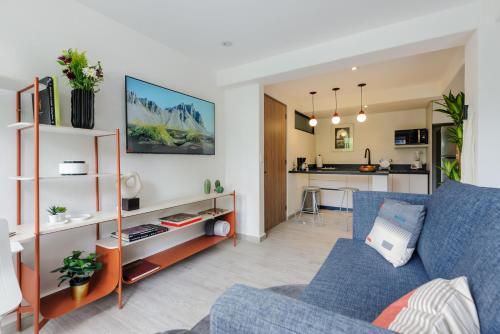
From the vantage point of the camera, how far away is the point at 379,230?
5.60 feet

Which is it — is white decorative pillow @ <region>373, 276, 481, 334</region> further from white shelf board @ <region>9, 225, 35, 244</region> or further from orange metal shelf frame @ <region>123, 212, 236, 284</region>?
orange metal shelf frame @ <region>123, 212, 236, 284</region>

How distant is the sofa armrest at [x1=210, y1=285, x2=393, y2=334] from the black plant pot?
68.7 inches

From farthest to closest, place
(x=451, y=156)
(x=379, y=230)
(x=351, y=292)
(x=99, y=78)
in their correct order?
(x=451, y=156) < (x=99, y=78) < (x=379, y=230) < (x=351, y=292)

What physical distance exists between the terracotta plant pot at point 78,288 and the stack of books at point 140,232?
39 cm

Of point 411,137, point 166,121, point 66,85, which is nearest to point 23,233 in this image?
point 66,85

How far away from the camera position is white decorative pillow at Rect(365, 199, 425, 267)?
1.49 metres

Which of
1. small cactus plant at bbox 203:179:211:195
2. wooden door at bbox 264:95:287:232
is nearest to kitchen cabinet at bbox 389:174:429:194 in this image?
wooden door at bbox 264:95:287:232

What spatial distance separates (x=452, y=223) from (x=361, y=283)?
53 cm

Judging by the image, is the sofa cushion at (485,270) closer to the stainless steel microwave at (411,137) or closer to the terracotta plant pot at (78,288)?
the terracotta plant pot at (78,288)

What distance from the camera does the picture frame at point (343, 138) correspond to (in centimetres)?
592

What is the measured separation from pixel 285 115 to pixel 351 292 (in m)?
3.73

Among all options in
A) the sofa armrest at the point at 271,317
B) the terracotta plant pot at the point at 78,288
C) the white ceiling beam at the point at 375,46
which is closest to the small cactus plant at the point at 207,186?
the white ceiling beam at the point at 375,46

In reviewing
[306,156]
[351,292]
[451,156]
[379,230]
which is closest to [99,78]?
[351,292]

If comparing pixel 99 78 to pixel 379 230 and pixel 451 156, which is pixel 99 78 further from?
pixel 451 156
